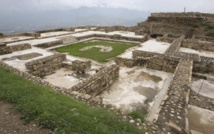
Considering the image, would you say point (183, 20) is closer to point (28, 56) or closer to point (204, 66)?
point (204, 66)

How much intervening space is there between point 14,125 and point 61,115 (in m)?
1.09

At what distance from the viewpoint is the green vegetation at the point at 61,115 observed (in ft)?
13.0

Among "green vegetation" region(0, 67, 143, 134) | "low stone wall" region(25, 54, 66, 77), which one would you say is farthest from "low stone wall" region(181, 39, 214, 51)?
"green vegetation" region(0, 67, 143, 134)

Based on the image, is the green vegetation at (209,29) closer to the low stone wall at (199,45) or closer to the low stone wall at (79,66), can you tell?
the low stone wall at (199,45)

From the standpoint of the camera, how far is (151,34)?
26.3 metres

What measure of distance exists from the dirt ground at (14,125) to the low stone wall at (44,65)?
619cm

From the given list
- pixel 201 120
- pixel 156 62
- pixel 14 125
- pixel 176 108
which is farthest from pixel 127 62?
pixel 14 125

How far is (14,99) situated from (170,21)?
1078 inches

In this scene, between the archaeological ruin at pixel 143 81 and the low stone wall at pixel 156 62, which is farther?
the low stone wall at pixel 156 62

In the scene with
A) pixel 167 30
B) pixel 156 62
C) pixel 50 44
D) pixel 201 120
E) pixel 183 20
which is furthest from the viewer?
pixel 183 20

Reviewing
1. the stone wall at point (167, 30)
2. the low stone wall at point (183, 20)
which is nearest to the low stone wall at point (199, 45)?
the stone wall at point (167, 30)

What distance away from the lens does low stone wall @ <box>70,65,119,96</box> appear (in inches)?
A: 296

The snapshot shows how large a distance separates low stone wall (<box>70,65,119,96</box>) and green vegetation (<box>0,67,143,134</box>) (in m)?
2.06

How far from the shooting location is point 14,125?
406 centimetres
